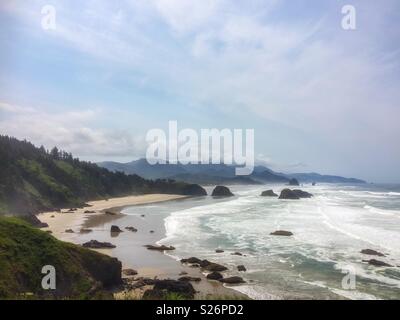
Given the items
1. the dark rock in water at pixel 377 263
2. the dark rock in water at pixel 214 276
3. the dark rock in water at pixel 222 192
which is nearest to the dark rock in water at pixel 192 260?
the dark rock in water at pixel 214 276

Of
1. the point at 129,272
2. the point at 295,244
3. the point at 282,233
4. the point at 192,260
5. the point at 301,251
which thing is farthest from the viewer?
the point at 282,233

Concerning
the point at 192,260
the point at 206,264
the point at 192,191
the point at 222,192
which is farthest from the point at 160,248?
the point at 192,191

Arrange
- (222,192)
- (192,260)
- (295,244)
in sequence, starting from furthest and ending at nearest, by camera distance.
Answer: (222,192)
(295,244)
(192,260)

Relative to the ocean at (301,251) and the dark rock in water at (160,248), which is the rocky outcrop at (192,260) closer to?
the ocean at (301,251)

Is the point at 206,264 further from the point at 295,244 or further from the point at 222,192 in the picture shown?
the point at 222,192

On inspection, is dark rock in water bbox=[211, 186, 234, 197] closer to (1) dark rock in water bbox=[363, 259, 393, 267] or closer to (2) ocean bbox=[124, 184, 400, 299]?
(2) ocean bbox=[124, 184, 400, 299]

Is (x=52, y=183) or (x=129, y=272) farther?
(x=52, y=183)
